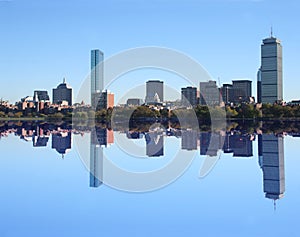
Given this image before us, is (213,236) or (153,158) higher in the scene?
(153,158)

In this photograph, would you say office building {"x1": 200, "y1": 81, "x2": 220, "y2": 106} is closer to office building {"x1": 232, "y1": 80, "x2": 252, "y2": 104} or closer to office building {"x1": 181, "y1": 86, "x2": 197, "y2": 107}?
office building {"x1": 181, "y1": 86, "x2": 197, "y2": 107}

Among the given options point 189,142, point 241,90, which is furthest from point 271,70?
point 189,142

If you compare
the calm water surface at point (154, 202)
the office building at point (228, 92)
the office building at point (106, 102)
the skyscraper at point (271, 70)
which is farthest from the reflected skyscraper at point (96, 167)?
the skyscraper at point (271, 70)

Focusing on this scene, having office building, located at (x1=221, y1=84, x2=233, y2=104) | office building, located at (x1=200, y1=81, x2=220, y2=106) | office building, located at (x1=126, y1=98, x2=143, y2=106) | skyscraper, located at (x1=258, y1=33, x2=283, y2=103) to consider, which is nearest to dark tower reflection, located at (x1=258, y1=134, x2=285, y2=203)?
office building, located at (x1=126, y1=98, x2=143, y2=106)

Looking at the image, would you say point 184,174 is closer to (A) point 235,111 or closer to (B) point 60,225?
(B) point 60,225

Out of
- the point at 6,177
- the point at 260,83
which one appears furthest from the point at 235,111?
the point at 6,177

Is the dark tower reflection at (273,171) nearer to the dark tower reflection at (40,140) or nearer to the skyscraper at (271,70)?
the dark tower reflection at (40,140)

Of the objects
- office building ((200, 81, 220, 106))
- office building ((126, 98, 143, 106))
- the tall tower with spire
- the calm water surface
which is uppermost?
the tall tower with spire
